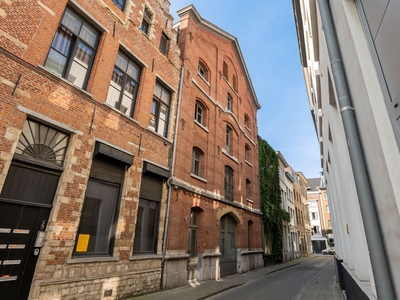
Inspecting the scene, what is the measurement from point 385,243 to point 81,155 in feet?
24.4

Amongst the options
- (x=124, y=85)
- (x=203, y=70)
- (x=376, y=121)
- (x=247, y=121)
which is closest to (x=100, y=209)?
(x=124, y=85)

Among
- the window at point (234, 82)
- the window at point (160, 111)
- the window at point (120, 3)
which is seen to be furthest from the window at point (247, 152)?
the window at point (120, 3)

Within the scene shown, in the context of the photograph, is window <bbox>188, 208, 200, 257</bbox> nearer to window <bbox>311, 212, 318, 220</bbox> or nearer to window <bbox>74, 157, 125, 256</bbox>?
window <bbox>74, 157, 125, 256</bbox>

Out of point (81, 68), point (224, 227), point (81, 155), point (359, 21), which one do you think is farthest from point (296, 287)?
point (81, 68)

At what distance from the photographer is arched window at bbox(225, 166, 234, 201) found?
15.6m

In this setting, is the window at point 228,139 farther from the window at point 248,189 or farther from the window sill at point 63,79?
the window sill at point 63,79

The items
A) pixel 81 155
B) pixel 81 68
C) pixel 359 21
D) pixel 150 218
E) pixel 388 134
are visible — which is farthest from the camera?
pixel 150 218

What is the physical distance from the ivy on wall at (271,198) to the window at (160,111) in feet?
Answer: 44.3

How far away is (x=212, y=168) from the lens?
14.0 metres

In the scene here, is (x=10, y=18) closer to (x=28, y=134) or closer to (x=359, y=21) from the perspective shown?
(x=28, y=134)

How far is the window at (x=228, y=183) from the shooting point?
15.6 metres

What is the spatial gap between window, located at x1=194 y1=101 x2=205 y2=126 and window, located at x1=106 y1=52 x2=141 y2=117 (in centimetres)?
498

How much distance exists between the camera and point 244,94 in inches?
854

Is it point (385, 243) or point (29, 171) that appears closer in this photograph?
point (385, 243)
